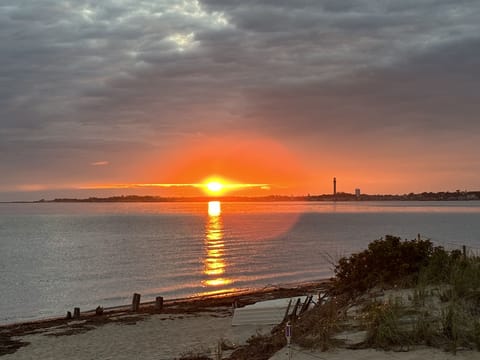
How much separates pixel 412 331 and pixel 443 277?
15.9 ft

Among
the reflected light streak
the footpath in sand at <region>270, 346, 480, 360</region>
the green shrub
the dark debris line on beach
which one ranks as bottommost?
the reflected light streak

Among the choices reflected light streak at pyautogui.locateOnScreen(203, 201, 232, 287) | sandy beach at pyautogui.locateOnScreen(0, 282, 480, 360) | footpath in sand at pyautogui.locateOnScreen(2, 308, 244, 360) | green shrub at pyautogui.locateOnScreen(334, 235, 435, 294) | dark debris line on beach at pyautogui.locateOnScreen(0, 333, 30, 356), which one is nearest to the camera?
green shrub at pyautogui.locateOnScreen(334, 235, 435, 294)

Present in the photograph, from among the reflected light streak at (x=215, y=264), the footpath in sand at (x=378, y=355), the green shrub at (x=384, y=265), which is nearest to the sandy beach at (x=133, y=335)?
the footpath in sand at (x=378, y=355)

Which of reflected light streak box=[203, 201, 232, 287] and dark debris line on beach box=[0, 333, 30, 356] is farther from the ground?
dark debris line on beach box=[0, 333, 30, 356]

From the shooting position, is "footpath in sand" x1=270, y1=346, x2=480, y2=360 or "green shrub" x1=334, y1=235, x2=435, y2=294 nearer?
"footpath in sand" x1=270, y1=346, x2=480, y2=360

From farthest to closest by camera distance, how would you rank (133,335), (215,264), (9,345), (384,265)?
(215,264) → (133,335) → (9,345) → (384,265)

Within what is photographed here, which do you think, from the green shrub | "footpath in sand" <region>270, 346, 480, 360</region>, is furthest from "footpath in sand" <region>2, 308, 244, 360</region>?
"footpath in sand" <region>270, 346, 480, 360</region>

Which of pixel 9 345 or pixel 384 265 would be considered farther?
pixel 9 345

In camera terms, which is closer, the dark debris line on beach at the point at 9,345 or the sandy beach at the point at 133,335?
the sandy beach at the point at 133,335

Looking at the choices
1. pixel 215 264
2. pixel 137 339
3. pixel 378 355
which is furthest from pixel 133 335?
pixel 215 264

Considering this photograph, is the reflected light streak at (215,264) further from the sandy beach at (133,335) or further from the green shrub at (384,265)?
the green shrub at (384,265)

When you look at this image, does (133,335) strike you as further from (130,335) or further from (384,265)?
(384,265)

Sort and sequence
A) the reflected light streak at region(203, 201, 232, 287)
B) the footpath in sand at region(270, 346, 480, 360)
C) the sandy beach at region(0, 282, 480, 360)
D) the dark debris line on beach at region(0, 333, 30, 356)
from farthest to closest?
1. the reflected light streak at region(203, 201, 232, 287)
2. the dark debris line on beach at region(0, 333, 30, 356)
3. the sandy beach at region(0, 282, 480, 360)
4. the footpath in sand at region(270, 346, 480, 360)

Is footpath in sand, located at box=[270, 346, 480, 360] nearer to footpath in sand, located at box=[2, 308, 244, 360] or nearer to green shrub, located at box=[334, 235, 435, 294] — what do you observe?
green shrub, located at box=[334, 235, 435, 294]
